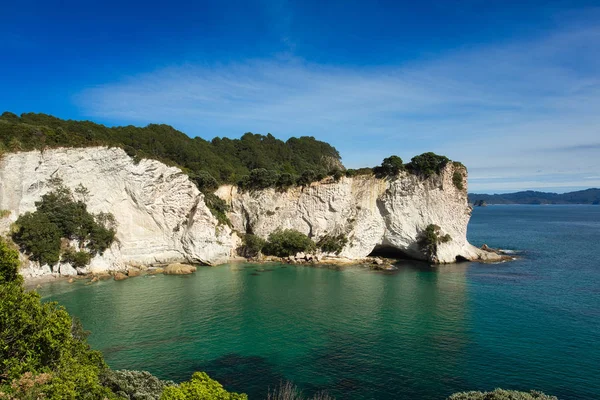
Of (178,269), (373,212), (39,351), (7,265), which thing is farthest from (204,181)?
(39,351)

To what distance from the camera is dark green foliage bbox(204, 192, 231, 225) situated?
48.7 m

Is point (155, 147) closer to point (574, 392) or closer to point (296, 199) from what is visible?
point (296, 199)

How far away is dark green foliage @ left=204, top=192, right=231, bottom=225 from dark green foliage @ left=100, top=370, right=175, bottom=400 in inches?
1363

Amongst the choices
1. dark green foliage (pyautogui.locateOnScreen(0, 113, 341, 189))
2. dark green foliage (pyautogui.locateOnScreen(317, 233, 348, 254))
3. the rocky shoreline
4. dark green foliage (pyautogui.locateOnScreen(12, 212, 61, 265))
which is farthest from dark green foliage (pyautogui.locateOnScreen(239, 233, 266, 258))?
dark green foliage (pyautogui.locateOnScreen(12, 212, 61, 265))

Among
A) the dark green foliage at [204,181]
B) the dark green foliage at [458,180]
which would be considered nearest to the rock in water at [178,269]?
the dark green foliage at [204,181]

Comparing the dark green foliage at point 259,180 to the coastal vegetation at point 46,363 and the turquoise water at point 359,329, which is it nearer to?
the turquoise water at point 359,329

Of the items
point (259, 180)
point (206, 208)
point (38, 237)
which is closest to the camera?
point (38, 237)

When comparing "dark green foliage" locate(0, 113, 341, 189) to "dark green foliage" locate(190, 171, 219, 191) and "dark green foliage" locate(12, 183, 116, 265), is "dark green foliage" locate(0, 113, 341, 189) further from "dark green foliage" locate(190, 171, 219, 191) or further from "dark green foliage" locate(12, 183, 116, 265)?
"dark green foliage" locate(12, 183, 116, 265)

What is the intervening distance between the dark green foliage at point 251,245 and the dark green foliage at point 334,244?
8.03m

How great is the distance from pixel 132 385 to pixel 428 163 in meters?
43.1

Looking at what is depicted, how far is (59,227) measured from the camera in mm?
36281

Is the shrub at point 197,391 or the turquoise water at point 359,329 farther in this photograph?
the turquoise water at point 359,329

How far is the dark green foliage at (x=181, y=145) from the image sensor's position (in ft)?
124

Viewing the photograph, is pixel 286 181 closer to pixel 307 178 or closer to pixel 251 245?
pixel 307 178
